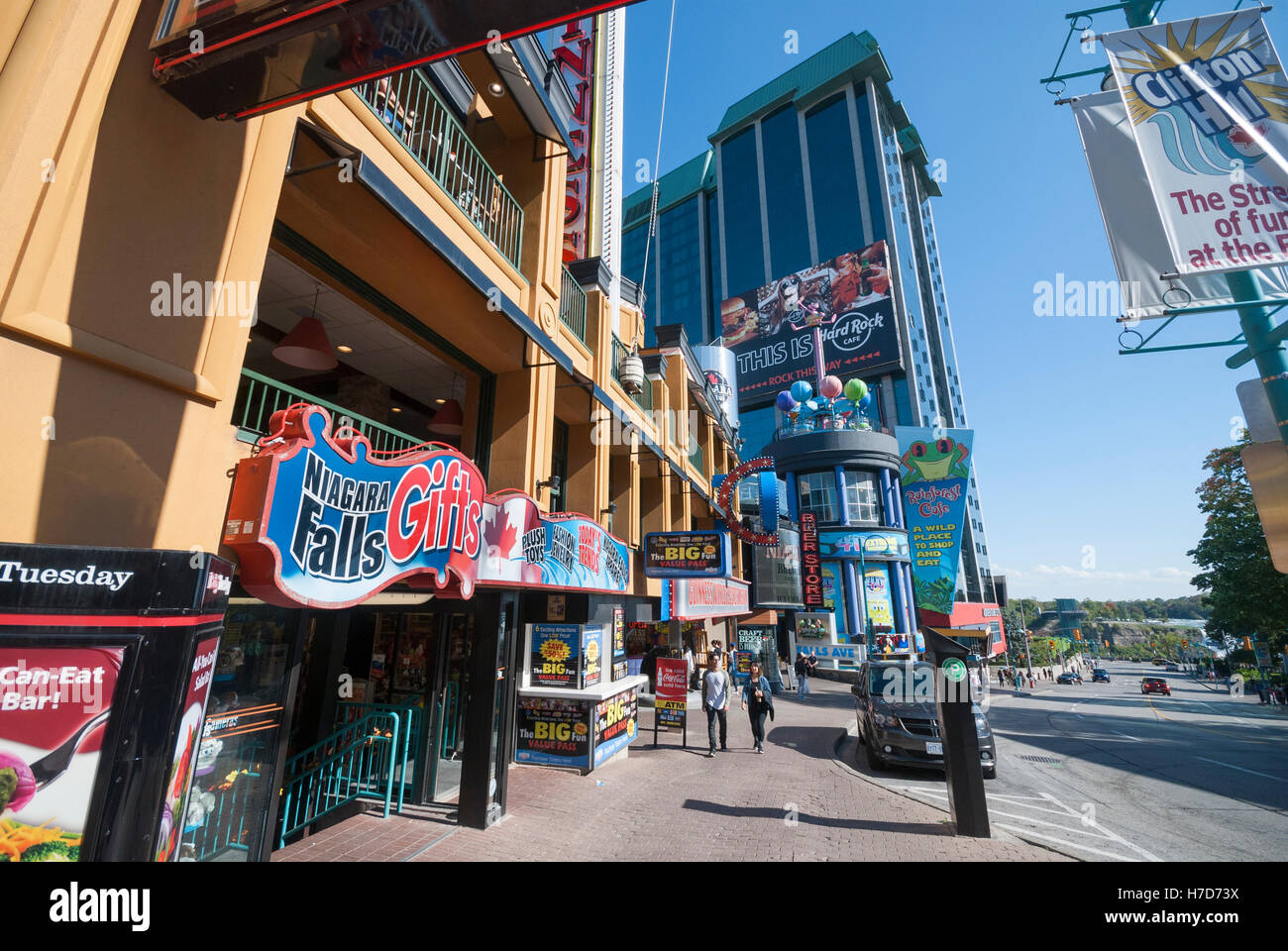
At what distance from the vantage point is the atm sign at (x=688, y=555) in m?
13.4

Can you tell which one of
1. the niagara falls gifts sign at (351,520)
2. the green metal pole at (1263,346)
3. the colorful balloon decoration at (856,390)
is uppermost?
the colorful balloon decoration at (856,390)

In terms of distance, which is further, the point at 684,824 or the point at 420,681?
the point at 420,681

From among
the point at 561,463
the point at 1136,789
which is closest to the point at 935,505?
the point at 1136,789

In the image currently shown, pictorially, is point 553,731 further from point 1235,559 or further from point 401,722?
point 1235,559

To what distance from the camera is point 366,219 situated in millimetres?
5805

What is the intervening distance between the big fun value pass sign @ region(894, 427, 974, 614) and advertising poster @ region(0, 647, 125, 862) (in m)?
23.5

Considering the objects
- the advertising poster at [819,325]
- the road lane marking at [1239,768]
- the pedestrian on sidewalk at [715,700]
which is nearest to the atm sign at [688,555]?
the pedestrian on sidewalk at [715,700]

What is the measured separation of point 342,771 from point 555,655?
4131 mm

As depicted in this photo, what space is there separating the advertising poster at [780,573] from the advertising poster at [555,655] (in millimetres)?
22954

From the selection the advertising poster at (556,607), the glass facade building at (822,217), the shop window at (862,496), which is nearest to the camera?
the advertising poster at (556,607)

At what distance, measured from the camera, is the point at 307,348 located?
725 centimetres

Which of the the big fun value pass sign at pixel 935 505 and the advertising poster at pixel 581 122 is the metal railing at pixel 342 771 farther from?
the the big fun value pass sign at pixel 935 505

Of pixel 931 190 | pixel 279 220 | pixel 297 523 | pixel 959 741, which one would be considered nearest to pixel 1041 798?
pixel 959 741

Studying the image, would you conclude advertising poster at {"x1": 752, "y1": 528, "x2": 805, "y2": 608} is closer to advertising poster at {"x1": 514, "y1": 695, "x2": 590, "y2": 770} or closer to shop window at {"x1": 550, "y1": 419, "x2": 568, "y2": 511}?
shop window at {"x1": 550, "y1": 419, "x2": 568, "y2": 511}
